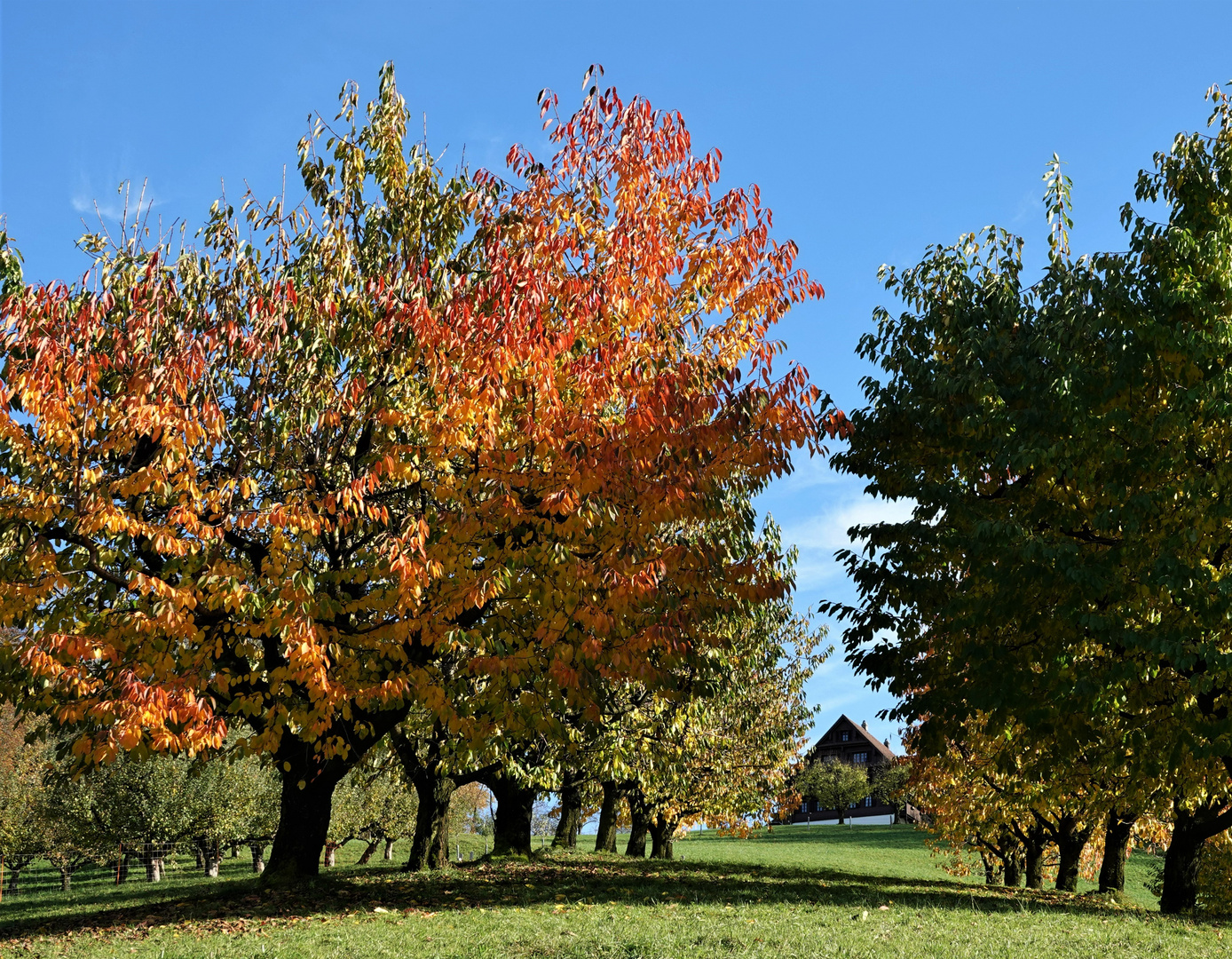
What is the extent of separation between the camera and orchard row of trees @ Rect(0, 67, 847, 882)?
13117mm

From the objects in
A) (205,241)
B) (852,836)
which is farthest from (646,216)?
(852,836)

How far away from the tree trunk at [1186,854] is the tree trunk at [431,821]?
17597mm

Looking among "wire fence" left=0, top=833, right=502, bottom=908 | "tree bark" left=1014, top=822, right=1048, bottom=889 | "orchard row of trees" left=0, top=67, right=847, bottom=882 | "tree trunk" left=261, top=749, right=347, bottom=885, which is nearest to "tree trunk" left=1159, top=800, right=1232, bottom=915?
"tree bark" left=1014, top=822, right=1048, bottom=889

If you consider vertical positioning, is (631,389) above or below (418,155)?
below

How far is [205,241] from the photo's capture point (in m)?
15.7

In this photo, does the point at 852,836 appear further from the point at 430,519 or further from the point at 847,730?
the point at 430,519

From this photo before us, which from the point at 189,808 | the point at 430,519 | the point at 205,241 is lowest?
the point at 189,808

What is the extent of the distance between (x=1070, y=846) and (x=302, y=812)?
79.0 ft

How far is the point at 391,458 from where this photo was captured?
13.1 metres

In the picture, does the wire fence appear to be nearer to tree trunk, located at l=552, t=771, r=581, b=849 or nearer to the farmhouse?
tree trunk, located at l=552, t=771, r=581, b=849

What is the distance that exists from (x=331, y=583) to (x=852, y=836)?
2826 inches

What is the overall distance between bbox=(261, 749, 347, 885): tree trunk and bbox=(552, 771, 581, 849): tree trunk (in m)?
10.4

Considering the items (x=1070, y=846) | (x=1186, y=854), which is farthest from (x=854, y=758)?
(x=1186, y=854)

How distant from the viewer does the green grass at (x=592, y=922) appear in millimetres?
11445
